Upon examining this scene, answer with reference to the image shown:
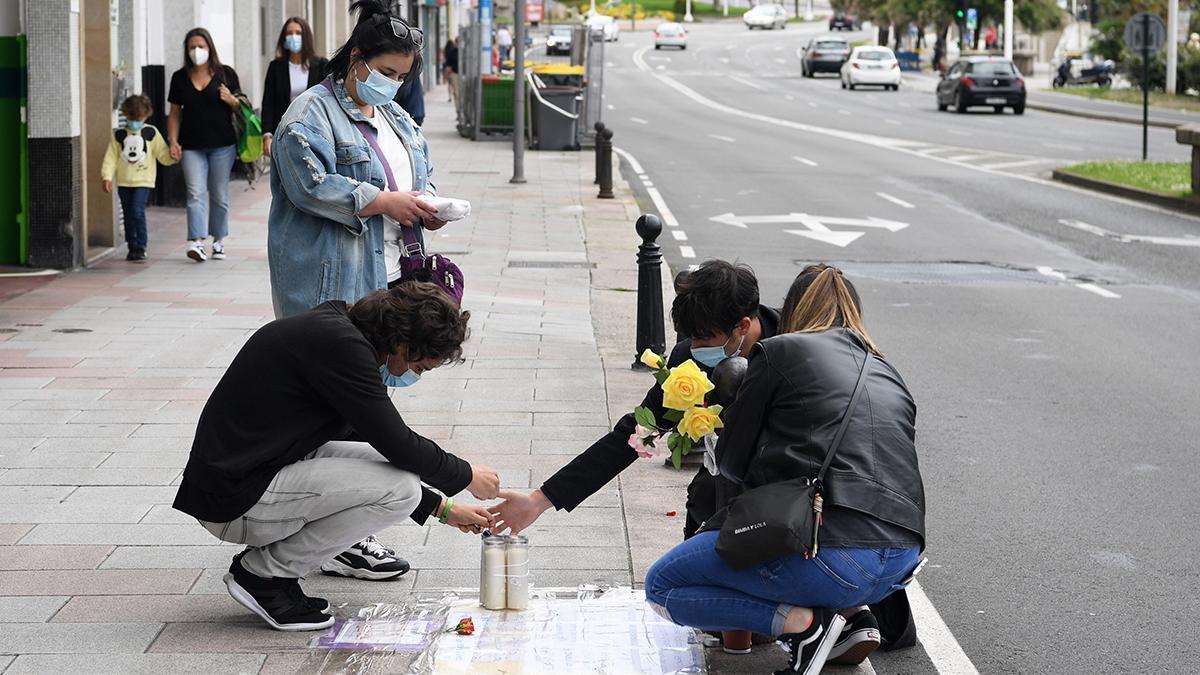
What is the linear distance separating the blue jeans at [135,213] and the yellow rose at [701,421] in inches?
378

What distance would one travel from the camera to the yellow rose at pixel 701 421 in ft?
16.2

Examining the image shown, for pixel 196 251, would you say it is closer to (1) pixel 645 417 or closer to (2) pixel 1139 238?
(1) pixel 645 417

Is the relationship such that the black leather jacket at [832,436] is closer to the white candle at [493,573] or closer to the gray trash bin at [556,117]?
the white candle at [493,573]

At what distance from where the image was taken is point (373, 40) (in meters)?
5.75

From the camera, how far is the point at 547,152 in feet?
91.2

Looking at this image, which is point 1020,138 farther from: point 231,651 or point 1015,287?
point 231,651

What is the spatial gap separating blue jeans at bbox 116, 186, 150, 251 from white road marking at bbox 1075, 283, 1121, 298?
26.3ft

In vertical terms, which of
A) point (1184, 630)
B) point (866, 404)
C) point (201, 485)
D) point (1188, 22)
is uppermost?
point (1188, 22)

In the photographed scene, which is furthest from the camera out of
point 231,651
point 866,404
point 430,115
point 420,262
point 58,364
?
point 430,115

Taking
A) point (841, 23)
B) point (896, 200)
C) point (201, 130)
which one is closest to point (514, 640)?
point (201, 130)

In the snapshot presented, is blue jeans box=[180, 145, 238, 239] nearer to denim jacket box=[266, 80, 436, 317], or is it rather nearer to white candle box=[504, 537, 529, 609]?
denim jacket box=[266, 80, 436, 317]

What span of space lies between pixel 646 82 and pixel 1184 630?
53.7 metres

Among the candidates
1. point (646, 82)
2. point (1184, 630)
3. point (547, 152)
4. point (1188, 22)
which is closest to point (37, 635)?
point (1184, 630)

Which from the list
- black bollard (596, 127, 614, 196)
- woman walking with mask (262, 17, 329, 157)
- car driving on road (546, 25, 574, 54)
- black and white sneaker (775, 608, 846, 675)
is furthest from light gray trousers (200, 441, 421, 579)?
car driving on road (546, 25, 574, 54)
